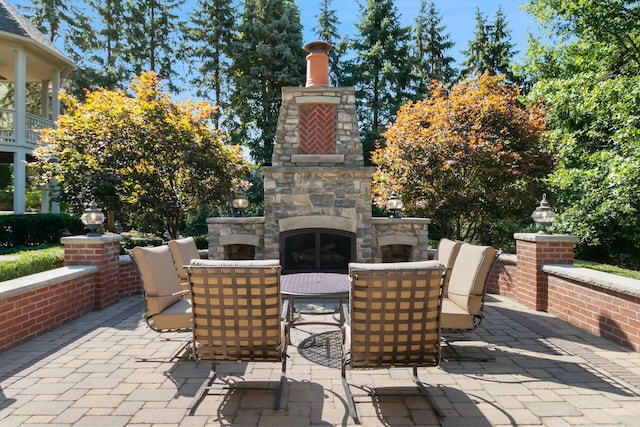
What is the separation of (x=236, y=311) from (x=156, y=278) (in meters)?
1.19

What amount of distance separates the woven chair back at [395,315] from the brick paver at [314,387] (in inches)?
14.5

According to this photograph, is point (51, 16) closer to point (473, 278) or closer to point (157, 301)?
point (157, 301)

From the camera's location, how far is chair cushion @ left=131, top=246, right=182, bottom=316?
3283mm

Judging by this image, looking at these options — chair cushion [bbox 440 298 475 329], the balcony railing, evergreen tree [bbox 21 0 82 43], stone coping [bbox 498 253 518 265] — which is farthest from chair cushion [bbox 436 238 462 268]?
evergreen tree [bbox 21 0 82 43]

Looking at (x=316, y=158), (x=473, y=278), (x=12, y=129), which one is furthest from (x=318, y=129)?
(x=12, y=129)

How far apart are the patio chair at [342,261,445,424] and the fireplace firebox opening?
4.57m

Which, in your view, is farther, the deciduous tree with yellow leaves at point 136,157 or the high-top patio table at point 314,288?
the deciduous tree with yellow leaves at point 136,157

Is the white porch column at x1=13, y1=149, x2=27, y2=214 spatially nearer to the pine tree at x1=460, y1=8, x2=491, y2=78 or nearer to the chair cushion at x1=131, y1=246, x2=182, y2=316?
the chair cushion at x1=131, y1=246, x2=182, y2=316

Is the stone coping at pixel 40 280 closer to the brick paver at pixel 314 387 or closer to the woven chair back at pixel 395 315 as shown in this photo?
the brick paver at pixel 314 387

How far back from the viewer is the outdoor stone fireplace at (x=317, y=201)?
712 cm

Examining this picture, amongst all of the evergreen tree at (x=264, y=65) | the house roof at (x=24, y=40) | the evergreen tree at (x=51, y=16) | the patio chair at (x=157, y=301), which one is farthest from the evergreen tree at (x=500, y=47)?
the evergreen tree at (x=51, y=16)

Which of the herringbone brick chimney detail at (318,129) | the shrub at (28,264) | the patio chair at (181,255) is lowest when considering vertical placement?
the shrub at (28,264)

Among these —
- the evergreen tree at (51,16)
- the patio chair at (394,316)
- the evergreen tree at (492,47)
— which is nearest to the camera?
the patio chair at (394,316)

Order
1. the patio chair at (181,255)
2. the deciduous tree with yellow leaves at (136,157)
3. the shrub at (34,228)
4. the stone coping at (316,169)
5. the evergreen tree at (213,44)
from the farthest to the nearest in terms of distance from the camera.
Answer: the evergreen tree at (213,44) → the shrub at (34,228) → the deciduous tree with yellow leaves at (136,157) → the stone coping at (316,169) → the patio chair at (181,255)
